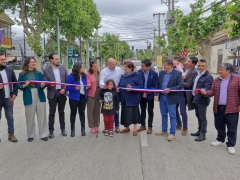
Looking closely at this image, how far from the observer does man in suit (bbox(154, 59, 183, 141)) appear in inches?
239

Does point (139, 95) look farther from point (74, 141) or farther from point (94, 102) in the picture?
point (74, 141)

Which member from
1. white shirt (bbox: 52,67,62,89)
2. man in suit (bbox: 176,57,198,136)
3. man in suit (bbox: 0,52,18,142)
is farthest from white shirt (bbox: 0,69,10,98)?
man in suit (bbox: 176,57,198,136)

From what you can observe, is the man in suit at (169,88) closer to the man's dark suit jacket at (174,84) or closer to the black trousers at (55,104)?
the man's dark suit jacket at (174,84)

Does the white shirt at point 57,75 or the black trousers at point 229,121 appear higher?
the white shirt at point 57,75

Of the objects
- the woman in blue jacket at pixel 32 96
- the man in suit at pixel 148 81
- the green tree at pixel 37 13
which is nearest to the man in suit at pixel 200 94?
the man in suit at pixel 148 81

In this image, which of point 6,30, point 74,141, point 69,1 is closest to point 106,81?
point 74,141

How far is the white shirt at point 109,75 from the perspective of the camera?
6.47 m

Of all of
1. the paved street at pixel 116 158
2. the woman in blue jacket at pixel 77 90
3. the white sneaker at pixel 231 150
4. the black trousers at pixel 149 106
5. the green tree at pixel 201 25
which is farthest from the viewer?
the green tree at pixel 201 25

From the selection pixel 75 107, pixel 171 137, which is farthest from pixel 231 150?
pixel 75 107

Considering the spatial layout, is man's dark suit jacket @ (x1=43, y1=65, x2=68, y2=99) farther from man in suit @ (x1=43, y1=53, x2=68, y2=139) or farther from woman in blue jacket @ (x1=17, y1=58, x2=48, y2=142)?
woman in blue jacket @ (x1=17, y1=58, x2=48, y2=142)

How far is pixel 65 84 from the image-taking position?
6.19 m

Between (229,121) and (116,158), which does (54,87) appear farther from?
(229,121)

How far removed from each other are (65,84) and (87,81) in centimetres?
56

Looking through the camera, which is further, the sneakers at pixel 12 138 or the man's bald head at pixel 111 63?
the man's bald head at pixel 111 63
